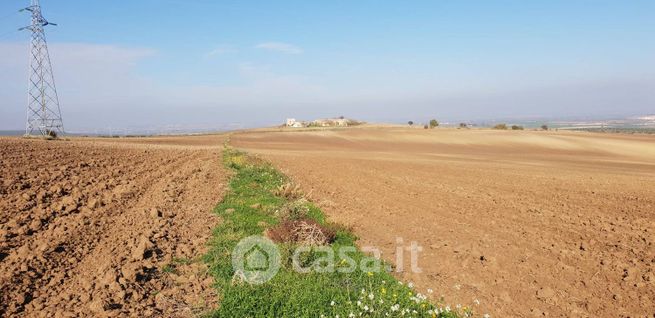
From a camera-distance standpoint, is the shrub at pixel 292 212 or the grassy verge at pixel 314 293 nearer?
the grassy verge at pixel 314 293

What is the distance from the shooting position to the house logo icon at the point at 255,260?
723cm

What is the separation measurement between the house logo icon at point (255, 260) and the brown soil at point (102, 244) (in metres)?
0.57

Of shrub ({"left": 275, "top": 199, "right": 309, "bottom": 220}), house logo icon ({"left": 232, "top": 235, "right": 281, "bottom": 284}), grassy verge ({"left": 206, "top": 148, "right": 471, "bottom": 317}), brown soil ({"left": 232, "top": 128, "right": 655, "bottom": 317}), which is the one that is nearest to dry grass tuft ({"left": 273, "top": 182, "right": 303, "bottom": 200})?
brown soil ({"left": 232, "top": 128, "right": 655, "bottom": 317})

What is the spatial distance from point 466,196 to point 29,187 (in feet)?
42.5

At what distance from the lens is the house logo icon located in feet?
23.7

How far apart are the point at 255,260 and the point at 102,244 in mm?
2877

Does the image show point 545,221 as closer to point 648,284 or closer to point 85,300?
point 648,284

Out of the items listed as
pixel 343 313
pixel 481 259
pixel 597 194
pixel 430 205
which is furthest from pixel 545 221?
pixel 343 313

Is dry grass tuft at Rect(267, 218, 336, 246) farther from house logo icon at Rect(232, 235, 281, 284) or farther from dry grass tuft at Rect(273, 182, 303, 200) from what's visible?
dry grass tuft at Rect(273, 182, 303, 200)

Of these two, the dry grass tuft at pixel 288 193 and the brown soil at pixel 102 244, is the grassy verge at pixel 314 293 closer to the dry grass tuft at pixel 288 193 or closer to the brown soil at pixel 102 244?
the brown soil at pixel 102 244

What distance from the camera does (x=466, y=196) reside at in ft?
51.9

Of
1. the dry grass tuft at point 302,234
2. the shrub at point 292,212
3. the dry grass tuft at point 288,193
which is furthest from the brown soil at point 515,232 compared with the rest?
the dry grass tuft at point 302,234

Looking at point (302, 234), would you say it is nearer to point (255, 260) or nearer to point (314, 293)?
point (255, 260)

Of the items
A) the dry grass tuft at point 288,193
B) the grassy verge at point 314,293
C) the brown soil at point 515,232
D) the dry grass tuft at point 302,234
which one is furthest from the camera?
the dry grass tuft at point 288,193
